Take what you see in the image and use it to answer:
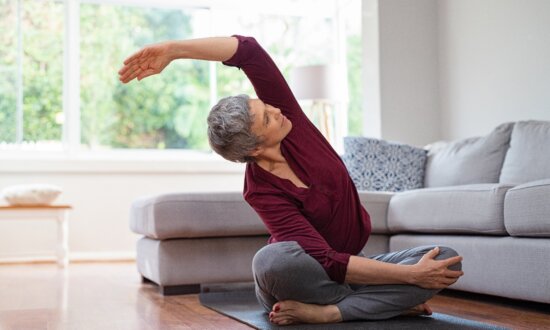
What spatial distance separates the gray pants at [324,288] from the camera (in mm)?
2295

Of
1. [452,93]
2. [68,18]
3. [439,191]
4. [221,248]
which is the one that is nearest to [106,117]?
[68,18]

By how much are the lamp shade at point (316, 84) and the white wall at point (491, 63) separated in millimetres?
864

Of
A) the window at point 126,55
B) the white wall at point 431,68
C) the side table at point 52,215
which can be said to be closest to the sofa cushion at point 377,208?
the white wall at point 431,68

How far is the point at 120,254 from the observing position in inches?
249

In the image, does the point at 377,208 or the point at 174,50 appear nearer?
the point at 174,50

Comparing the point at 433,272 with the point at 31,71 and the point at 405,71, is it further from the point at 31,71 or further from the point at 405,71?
the point at 31,71

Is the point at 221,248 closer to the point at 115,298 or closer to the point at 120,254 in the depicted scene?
the point at 115,298

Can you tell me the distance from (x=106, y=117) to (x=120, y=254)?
3.87 feet

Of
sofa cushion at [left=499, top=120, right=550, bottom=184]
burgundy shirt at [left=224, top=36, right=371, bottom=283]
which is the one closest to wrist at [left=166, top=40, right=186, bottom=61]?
burgundy shirt at [left=224, top=36, right=371, bottom=283]

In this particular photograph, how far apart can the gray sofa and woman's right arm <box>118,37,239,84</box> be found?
1290mm

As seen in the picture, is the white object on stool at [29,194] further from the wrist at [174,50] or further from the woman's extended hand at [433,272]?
the woman's extended hand at [433,272]

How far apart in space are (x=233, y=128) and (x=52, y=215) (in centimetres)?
370

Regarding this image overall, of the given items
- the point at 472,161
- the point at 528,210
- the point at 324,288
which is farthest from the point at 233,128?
the point at 472,161

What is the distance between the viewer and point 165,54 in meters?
2.13
